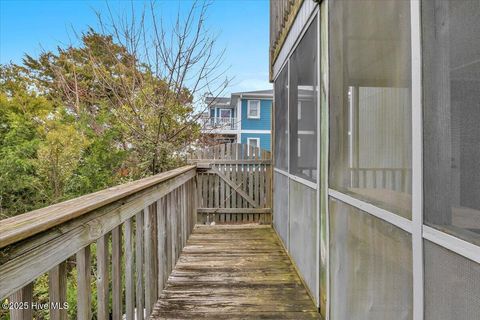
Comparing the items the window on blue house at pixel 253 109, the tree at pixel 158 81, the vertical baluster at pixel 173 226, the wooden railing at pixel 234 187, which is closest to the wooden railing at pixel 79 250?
the vertical baluster at pixel 173 226

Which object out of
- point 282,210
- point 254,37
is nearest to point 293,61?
point 282,210

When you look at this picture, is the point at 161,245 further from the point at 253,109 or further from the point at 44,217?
the point at 253,109

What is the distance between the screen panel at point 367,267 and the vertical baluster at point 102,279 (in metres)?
1.17

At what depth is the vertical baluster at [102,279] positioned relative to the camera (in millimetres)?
1291

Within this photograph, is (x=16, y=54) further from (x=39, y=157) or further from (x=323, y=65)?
(x=323, y=65)

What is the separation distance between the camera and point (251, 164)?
206 inches

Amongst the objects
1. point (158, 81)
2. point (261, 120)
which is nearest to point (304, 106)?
point (158, 81)

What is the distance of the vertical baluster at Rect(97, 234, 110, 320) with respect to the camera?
1291 millimetres

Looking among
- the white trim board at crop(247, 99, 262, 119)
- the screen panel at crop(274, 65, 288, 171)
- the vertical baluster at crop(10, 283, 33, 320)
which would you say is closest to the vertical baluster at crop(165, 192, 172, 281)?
the screen panel at crop(274, 65, 288, 171)

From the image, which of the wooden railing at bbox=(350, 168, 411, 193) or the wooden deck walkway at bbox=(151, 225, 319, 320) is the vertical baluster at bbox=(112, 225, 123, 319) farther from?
the wooden railing at bbox=(350, 168, 411, 193)

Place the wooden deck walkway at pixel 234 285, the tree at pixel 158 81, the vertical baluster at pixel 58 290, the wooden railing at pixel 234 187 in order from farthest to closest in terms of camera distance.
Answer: the wooden railing at pixel 234 187, the tree at pixel 158 81, the wooden deck walkway at pixel 234 285, the vertical baluster at pixel 58 290

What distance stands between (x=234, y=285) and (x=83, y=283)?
1754mm

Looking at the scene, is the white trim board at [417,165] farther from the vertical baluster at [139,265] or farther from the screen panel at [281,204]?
the screen panel at [281,204]

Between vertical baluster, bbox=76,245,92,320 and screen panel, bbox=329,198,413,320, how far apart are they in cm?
115
